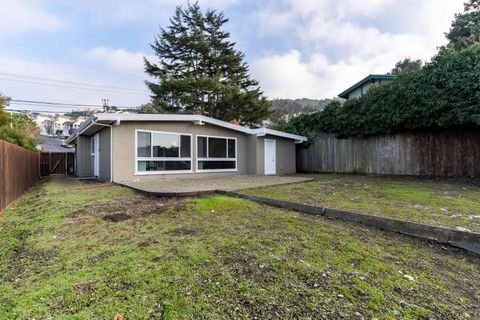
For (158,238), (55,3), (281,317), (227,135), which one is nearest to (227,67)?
(227,135)

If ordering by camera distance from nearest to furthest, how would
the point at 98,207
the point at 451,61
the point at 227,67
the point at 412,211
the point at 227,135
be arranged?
the point at 412,211 < the point at 98,207 < the point at 451,61 < the point at 227,135 < the point at 227,67

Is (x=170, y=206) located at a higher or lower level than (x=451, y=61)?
lower

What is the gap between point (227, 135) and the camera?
1157cm

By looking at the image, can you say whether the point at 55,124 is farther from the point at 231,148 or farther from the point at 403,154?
the point at 403,154

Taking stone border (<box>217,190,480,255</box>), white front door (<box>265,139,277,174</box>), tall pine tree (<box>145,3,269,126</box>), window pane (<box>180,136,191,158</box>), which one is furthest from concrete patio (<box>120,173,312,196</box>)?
tall pine tree (<box>145,3,269,126</box>)

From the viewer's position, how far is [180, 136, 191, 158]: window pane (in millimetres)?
10000

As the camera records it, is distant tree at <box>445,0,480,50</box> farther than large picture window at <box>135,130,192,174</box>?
Yes

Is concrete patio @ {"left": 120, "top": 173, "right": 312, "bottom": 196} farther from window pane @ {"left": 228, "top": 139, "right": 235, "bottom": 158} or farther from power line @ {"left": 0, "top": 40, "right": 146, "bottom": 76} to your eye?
power line @ {"left": 0, "top": 40, "right": 146, "bottom": 76}

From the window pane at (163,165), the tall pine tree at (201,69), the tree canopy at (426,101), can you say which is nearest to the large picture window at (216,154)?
the window pane at (163,165)

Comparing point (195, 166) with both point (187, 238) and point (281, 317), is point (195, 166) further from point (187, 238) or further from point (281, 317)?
point (281, 317)

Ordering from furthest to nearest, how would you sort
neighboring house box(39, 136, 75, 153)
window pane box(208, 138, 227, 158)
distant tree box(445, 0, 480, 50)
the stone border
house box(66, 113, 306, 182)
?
neighboring house box(39, 136, 75, 153)
distant tree box(445, 0, 480, 50)
window pane box(208, 138, 227, 158)
house box(66, 113, 306, 182)
the stone border

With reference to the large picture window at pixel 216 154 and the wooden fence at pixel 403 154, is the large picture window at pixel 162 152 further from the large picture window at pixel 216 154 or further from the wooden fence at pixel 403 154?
the wooden fence at pixel 403 154

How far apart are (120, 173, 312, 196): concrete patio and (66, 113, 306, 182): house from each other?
30 centimetres

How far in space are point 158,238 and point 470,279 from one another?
3246 mm
